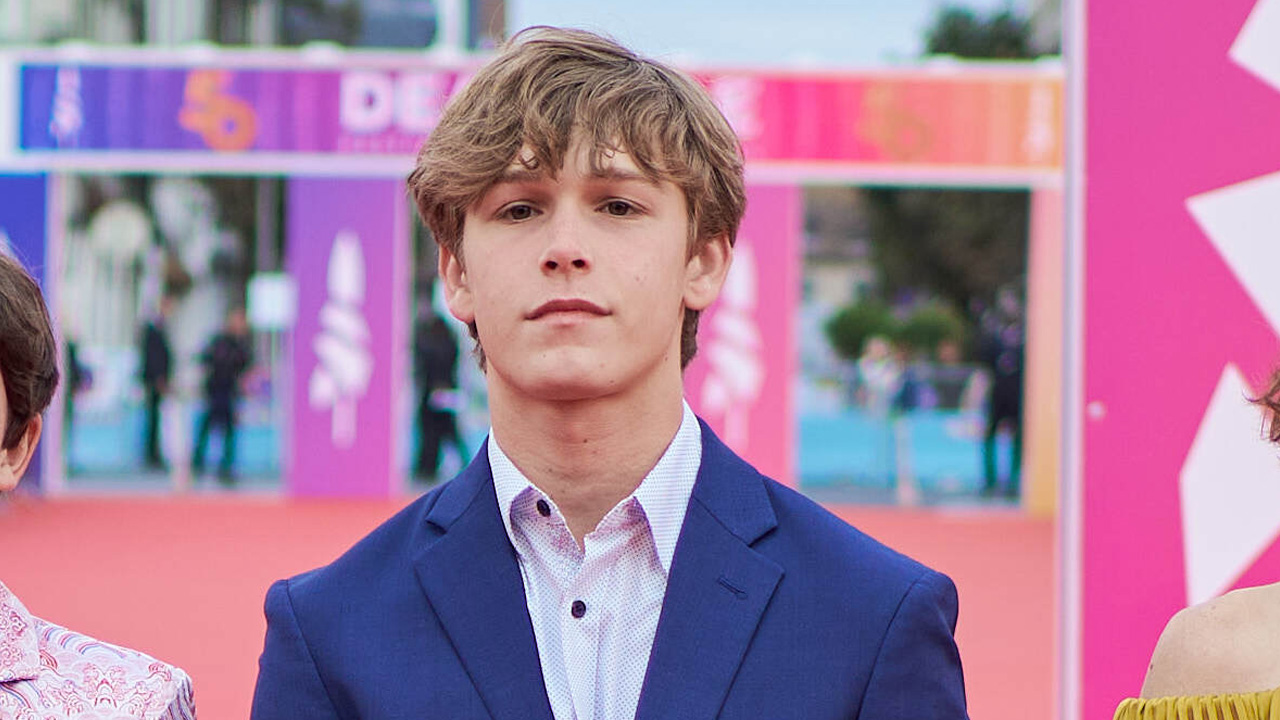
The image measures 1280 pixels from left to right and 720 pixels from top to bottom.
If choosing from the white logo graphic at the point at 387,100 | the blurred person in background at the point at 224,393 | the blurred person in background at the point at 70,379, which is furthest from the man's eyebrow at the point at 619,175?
the blurred person in background at the point at 224,393

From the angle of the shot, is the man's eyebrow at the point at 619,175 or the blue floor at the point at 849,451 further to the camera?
the blue floor at the point at 849,451

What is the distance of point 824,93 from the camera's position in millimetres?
13414

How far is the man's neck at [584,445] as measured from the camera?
207 centimetres

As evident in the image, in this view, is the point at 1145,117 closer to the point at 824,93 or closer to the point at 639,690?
the point at 639,690

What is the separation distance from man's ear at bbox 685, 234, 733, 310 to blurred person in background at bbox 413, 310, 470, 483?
12.9 m

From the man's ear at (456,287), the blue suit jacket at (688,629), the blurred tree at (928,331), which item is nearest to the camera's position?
the blue suit jacket at (688,629)

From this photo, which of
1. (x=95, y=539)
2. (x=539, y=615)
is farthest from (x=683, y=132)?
(x=95, y=539)

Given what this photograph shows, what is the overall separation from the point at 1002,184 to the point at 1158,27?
10.5 m

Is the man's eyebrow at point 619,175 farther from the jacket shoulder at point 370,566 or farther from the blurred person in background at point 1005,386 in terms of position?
the blurred person in background at point 1005,386

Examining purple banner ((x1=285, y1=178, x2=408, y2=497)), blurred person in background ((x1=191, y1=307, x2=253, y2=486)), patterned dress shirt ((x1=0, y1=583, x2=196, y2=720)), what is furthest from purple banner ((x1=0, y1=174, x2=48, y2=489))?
patterned dress shirt ((x1=0, y1=583, x2=196, y2=720))

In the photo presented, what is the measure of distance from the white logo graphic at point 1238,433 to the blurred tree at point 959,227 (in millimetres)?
31503

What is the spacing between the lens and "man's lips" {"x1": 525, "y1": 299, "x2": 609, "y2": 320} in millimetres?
1979

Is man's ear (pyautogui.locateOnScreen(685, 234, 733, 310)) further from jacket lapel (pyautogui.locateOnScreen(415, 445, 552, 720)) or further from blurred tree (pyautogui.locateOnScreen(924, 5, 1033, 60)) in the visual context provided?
blurred tree (pyautogui.locateOnScreen(924, 5, 1033, 60))

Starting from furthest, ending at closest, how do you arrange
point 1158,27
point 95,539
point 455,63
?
point 455,63 → point 95,539 → point 1158,27
